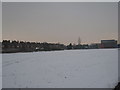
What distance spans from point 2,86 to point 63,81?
320 centimetres

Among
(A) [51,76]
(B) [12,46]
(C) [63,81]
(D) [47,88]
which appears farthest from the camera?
(B) [12,46]

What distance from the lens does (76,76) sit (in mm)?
11719

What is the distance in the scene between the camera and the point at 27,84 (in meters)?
9.71

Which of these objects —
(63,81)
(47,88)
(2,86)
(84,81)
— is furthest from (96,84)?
(2,86)

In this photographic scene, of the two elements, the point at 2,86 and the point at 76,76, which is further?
the point at 76,76

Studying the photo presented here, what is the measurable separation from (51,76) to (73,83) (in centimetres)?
191

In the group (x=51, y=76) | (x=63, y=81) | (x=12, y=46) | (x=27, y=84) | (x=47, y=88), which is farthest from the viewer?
(x=12, y=46)

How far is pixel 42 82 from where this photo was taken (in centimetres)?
1027

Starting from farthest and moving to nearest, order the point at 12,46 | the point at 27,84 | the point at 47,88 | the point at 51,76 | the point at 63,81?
the point at 12,46 < the point at 51,76 < the point at 63,81 < the point at 27,84 < the point at 47,88

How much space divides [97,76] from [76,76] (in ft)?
4.19

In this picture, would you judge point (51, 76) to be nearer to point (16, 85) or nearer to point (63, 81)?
point (63, 81)

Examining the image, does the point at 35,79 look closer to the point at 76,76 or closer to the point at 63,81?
the point at 63,81

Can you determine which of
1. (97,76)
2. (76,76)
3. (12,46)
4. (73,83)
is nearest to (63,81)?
(73,83)

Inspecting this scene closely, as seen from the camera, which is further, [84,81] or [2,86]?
[84,81]
